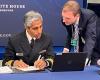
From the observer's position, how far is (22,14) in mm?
4773

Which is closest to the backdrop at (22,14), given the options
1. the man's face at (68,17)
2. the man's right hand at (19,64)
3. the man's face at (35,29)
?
Answer: the man's face at (68,17)

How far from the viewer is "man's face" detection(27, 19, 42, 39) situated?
138 inches

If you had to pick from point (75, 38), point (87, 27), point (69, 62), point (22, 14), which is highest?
point (22, 14)

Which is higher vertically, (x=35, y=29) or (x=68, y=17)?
(x=68, y=17)

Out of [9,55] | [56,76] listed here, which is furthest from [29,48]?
[56,76]

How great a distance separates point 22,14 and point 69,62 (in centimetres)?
179

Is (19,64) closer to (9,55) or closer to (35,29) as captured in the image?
(9,55)

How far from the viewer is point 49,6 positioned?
483cm

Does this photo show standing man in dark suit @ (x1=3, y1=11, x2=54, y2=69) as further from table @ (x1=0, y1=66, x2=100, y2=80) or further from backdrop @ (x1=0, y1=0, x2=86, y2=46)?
backdrop @ (x1=0, y1=0, x2=86, y2=46)

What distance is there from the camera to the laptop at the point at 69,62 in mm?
3127

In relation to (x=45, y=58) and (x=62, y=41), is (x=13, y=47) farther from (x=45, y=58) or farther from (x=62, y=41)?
(x=62, y=41)

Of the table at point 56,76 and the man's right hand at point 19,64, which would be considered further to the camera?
the man's right hand at point 19,64

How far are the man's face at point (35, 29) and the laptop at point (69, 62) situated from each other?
0.48 meters

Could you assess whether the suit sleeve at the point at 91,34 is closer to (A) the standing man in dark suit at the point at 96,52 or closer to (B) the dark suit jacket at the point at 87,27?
(B) the dark suit jacket at the point at 87,27
